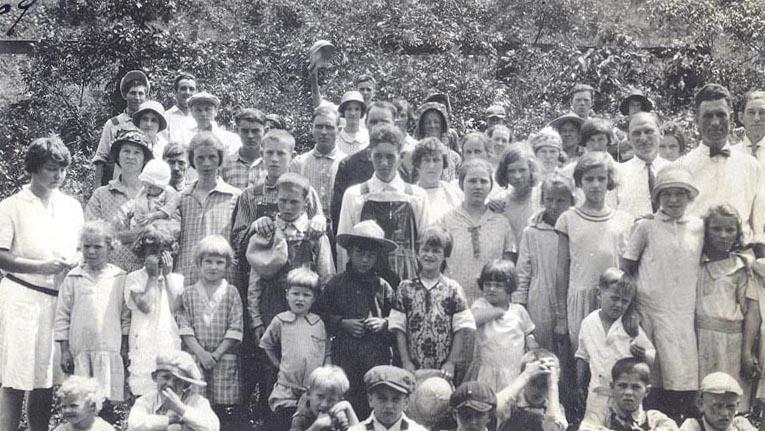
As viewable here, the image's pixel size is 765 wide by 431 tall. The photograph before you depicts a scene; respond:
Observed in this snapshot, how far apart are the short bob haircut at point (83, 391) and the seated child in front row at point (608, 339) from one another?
3.09 m

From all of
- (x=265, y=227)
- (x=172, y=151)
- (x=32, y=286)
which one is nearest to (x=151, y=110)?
Answer: (x=172, y=151)

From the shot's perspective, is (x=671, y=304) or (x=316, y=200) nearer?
(x=671, y=304)

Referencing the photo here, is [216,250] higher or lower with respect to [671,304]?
higher

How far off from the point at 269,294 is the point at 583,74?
7.69 metres

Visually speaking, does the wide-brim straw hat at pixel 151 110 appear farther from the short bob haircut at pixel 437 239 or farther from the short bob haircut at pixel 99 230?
the short bob haircut at pixel 437 239

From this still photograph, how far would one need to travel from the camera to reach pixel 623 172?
704 cm

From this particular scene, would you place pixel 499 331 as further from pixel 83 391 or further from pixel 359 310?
pixel 83 391

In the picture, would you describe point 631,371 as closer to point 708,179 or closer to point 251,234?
point 708,179

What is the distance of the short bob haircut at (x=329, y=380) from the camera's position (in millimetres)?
5594

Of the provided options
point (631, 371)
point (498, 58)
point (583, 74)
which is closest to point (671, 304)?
point (631, 371)

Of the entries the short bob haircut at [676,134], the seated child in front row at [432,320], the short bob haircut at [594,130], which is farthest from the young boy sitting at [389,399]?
the short bob haircut at [676,134]

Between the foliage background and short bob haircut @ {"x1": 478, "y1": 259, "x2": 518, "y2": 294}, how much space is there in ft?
21.3

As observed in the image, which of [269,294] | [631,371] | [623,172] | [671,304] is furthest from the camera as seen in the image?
[623,172]

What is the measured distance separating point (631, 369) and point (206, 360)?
9.21ft
